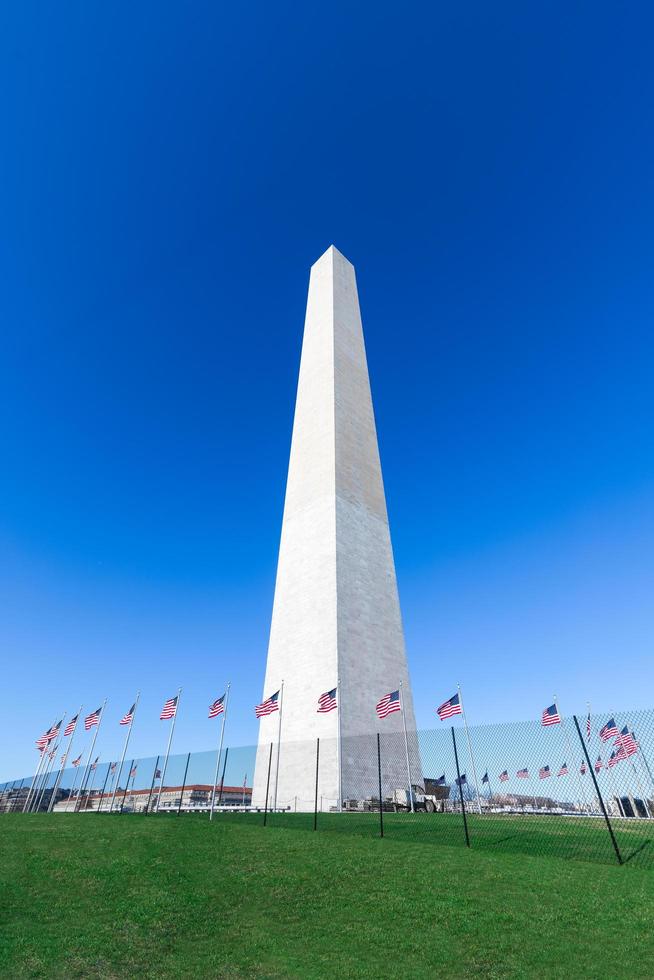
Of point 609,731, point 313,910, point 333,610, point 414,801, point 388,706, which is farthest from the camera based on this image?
point 333,610

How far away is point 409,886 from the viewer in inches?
429

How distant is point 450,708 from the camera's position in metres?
23.7

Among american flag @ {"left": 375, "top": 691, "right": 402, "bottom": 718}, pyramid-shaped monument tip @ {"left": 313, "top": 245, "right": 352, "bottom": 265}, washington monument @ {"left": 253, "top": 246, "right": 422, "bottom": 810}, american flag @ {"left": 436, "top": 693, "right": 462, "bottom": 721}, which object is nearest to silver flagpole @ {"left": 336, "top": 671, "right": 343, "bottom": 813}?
washington monument @ {"left": 253, "top": 246, "right": 422, "bottom": 810}

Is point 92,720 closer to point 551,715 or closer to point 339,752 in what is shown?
point 339,752

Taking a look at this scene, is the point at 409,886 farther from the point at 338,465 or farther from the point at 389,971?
the point at 338,465

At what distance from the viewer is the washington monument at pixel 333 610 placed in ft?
94.9

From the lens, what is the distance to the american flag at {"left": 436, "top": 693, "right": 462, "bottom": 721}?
23.5m

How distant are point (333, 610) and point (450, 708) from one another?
9819mm

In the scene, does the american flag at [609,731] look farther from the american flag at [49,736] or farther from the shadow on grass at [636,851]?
the american flag at [49,736]

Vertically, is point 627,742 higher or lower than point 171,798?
lower

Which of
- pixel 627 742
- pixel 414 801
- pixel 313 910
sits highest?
pixel 627 742

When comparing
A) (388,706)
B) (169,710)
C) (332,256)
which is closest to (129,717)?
(169,710)

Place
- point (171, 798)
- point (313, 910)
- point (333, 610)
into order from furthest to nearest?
point (171, 798)
point (333, 610)
point (313, 910)

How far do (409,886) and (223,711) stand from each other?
1651 cm
